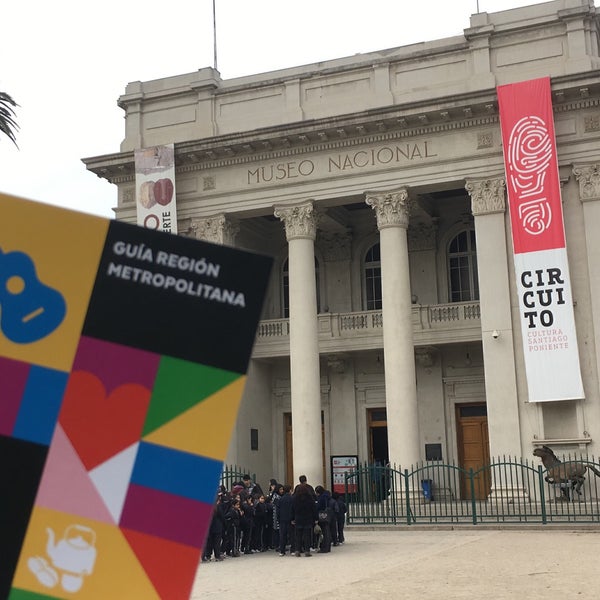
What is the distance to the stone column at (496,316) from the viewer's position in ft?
84.0

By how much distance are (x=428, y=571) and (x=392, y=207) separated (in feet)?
53.0

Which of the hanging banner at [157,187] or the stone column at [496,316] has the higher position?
the hanging banner at [157,187]

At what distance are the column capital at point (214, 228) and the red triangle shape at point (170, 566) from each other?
26342mm

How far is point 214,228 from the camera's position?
29.8 m

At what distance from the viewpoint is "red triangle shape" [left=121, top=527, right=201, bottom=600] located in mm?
3383

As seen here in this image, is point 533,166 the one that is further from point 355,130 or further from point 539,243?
point 355,130

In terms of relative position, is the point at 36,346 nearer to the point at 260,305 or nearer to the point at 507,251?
the point at 260,305

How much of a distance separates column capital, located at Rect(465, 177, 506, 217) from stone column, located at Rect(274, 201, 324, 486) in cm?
511

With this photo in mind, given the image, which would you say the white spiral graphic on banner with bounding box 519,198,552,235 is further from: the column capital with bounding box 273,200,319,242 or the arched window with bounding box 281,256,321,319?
the arched window with bounding box 281,256,321,319

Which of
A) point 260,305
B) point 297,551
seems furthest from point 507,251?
point 260,305

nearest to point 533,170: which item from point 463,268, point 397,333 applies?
point 397,333

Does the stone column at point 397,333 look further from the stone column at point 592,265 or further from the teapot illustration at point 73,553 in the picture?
the teapot illustration at point 73,553

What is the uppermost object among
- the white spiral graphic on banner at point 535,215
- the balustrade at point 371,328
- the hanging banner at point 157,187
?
the hanging banner at point 157,187

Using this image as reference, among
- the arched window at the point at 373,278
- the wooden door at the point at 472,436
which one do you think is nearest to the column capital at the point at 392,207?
the arched window at the point at 373,278
